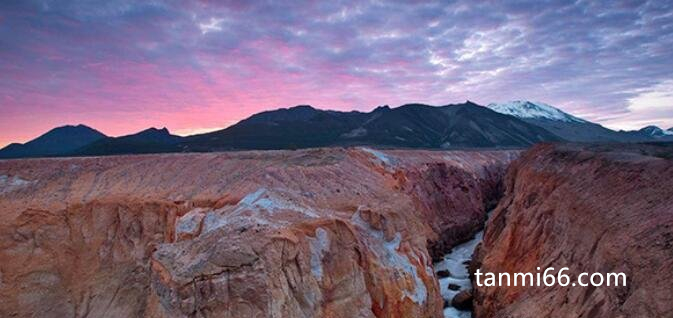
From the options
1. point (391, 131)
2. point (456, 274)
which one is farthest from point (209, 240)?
point (391, 131)

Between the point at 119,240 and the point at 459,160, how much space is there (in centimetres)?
4691

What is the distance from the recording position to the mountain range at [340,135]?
405 feet

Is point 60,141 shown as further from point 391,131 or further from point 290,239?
point 290,239

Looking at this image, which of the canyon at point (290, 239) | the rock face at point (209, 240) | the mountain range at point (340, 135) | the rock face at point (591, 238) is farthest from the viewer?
the mountain range at point (340, 135)

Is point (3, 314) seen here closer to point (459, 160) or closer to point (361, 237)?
point (361, 237)

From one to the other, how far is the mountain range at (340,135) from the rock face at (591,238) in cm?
9434

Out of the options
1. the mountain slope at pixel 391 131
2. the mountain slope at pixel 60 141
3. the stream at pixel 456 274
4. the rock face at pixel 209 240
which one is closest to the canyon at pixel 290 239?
the rock face at pixel 209 240

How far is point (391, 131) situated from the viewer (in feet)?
481

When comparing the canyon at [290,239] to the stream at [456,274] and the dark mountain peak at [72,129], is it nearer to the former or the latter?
the stream at [456,274]

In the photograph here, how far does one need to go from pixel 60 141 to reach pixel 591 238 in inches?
7520

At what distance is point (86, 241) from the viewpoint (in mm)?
23922

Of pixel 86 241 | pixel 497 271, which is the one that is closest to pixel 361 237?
pixel 497 271

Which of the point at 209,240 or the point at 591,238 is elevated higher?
the point at 209,240

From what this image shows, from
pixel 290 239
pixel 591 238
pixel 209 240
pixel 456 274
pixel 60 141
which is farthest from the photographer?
pixel 60 141
